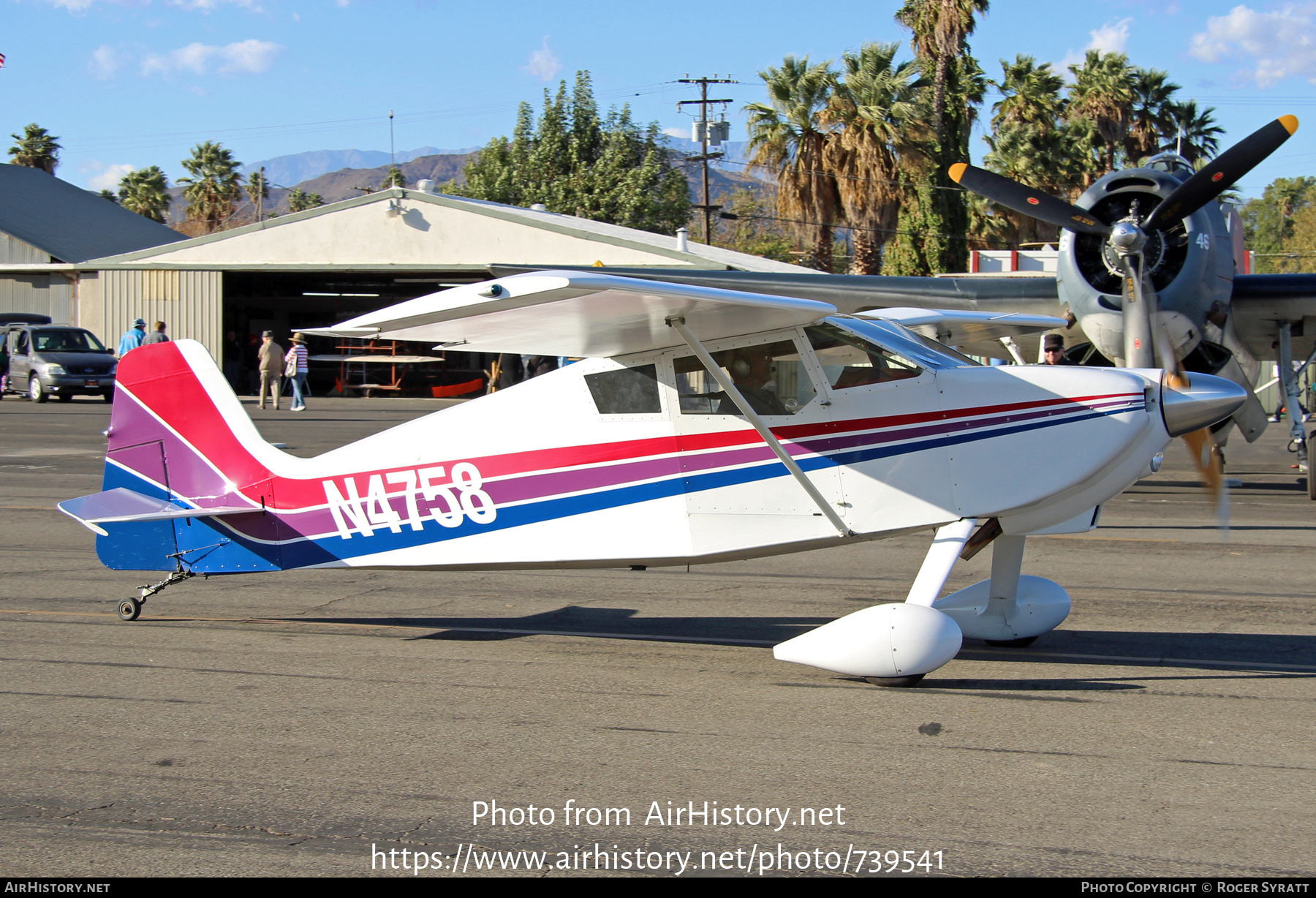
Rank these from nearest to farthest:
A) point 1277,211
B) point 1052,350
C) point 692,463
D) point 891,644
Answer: point 891,644 → point 692,463 → point 1052,350 → point 1277,211

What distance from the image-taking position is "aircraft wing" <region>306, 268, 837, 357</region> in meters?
4.84

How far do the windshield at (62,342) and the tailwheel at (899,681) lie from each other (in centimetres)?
3063

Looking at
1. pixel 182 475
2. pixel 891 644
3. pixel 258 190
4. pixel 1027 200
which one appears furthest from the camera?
pixel 258 190

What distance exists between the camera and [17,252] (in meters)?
41.2

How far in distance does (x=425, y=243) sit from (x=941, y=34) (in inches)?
792

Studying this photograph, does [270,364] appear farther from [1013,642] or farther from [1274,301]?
[1013,642]

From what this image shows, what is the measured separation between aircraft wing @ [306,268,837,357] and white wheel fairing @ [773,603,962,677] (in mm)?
1673

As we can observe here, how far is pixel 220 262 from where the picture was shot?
1404 inches

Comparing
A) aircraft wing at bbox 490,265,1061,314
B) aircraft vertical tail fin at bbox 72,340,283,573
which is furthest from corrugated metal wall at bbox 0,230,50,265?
aircraft vertical tail fin at bbox 72,340,283,573

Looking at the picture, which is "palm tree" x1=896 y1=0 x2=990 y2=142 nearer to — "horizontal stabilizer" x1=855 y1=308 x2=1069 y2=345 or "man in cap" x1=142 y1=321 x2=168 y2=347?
"man in cap" x1=142 y1=321 x2=168 y2=347

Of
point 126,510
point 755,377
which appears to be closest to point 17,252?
point 126,510

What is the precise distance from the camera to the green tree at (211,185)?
81.8m
